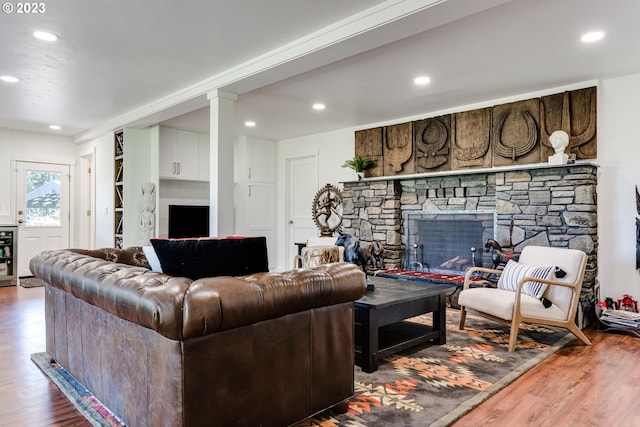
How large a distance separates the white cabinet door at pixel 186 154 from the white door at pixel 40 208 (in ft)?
7.78

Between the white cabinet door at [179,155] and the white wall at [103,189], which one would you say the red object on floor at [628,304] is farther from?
the white wall at [103,189]

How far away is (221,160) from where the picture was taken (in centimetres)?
439

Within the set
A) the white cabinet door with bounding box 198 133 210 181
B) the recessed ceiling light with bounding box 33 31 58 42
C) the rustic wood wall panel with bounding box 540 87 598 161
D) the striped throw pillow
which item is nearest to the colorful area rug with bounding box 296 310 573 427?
the striped throw pillow

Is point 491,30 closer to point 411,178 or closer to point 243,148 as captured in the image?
point 411,178

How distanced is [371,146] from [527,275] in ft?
10.8

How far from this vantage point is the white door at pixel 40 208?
7035 millimetres

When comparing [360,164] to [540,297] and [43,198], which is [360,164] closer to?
[540,297]

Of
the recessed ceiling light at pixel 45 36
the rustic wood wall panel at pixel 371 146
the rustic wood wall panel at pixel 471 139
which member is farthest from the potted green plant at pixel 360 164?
the recessed ceiling light at pixel 45 36

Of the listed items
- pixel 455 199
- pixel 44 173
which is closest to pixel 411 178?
pixel 455 199

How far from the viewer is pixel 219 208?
4363mm

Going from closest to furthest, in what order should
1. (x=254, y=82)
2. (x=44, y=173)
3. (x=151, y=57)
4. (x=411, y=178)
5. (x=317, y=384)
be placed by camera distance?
(x=317, y=384)
(x=151, y=57)
(x=254, y=82)
(x=411, y=178)
(x=44, y=173)

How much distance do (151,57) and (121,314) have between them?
9.03ft

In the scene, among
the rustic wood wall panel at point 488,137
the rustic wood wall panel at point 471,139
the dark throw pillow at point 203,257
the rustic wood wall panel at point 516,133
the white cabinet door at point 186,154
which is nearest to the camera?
the dark throw pillow at point 203,257

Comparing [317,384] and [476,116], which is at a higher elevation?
[476,116]
